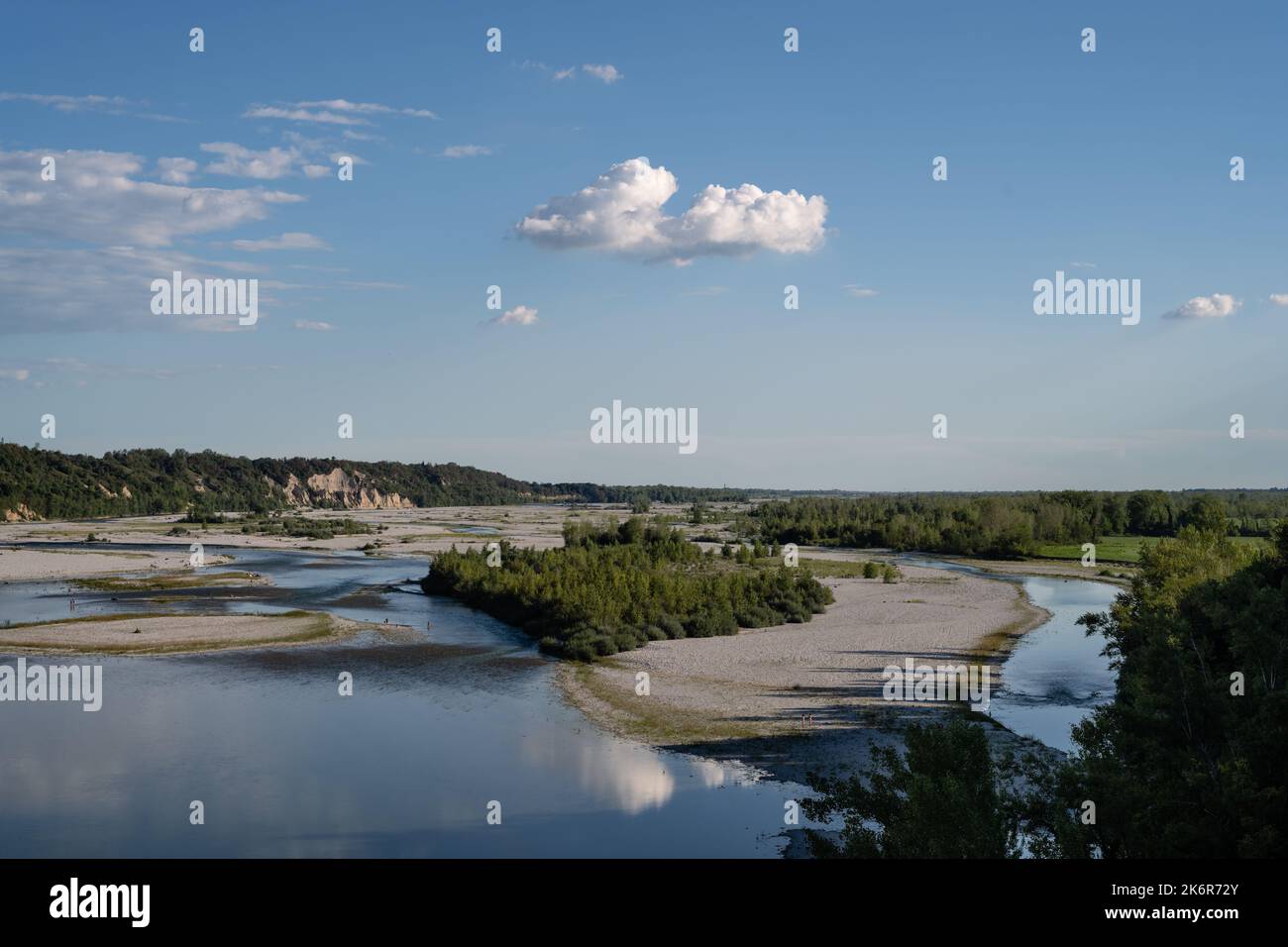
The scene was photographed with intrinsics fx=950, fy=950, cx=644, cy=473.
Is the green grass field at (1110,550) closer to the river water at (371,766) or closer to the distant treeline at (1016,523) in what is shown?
the distant treeline at (1016,523)

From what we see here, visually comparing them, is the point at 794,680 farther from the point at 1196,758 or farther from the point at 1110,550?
the point at 1110,550

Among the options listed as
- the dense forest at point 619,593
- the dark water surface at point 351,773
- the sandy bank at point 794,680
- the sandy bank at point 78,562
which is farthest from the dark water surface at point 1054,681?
the sandy bank at point 78,562

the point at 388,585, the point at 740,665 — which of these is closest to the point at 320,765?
the point at 740,665

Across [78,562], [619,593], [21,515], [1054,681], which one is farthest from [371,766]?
[21,515]

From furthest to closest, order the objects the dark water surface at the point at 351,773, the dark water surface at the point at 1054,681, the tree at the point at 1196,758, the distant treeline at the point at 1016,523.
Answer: the distant treeline at the point at 1016,523 → the dark water surface at the point at 1054,681 → the dark water surface at the point at 351,773 → the tree at the point at 1196,758

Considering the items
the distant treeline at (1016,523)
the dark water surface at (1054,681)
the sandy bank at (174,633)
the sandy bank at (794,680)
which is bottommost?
the dark water surface at (1054,681)

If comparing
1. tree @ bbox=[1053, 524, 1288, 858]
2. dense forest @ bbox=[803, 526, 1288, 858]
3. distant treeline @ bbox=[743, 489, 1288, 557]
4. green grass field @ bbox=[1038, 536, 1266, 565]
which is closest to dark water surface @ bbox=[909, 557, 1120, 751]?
tree @ bbox=[1053, 524, 1288, 858]
